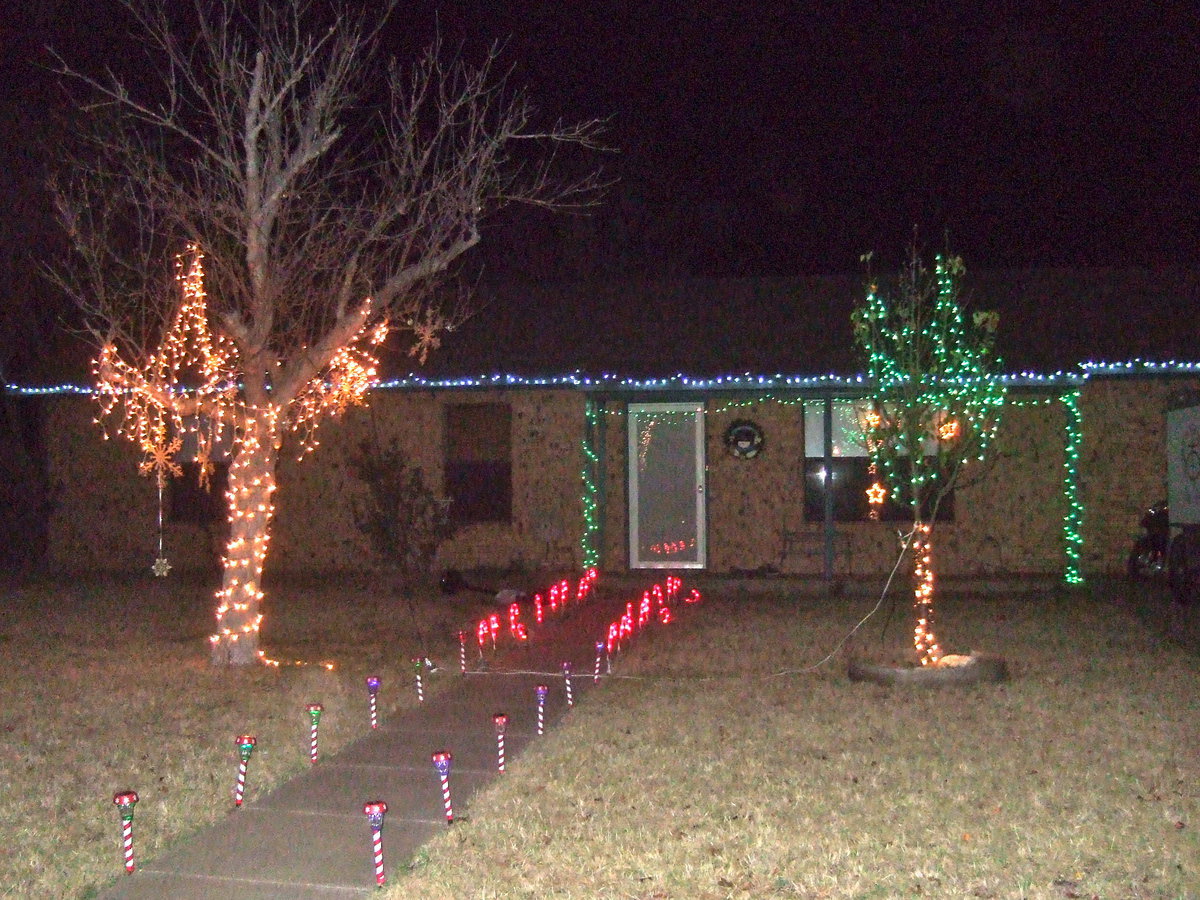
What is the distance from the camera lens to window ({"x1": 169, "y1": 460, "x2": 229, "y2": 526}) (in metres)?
17.2

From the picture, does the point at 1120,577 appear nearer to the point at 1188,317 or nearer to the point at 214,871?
the point at 1188,317

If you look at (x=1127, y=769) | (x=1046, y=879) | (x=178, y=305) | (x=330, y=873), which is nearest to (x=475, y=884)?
(x=330, y=873)

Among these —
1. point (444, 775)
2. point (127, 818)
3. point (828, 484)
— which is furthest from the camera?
point (828, 484)

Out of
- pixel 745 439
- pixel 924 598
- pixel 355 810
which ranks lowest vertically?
pixel 355 810

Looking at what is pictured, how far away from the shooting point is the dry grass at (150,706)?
628cm

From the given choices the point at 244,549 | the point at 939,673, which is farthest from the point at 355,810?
the point at 939,673

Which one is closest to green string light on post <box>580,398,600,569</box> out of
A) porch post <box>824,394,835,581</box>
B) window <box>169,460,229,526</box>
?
porch post <box>824,394,835,581</box>

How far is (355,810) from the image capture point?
655cm

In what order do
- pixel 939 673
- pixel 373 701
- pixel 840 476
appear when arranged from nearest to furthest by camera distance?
pixel 373 701 < pixel 939 673 < pixel 840 476

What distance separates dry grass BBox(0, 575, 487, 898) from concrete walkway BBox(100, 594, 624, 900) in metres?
0.19

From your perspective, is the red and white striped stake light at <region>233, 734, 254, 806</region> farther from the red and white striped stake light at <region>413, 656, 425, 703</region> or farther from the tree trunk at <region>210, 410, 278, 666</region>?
the tree trunk at <region>210, 410, 278, 666</region>

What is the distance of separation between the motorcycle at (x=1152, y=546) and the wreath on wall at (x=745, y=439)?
14.8ft

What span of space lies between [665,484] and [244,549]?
277 inches

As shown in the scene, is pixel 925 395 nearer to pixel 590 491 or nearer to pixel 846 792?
pixel 846 792
